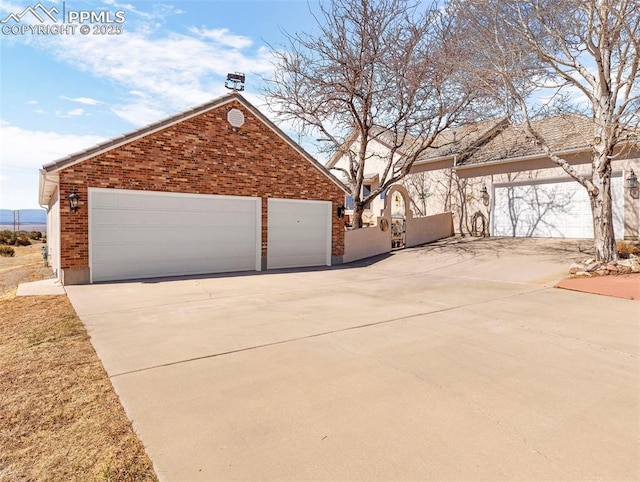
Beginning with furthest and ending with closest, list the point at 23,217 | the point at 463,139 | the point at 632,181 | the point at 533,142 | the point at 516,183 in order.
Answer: the point at 23,217
the point at 463,139
the point at 516,183
the point at 533,142
the point at 632,181

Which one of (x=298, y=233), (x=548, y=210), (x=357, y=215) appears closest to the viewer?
(x=298, y=233)

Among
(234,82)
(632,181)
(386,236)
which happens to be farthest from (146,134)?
(632,181)

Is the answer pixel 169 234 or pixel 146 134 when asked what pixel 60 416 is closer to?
pixel 169 234

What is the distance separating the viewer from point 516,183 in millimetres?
16797

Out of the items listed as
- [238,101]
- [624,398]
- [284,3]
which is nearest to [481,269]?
[624,398]

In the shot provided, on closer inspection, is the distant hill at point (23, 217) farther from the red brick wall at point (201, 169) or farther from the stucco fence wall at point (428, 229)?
the stucco fence wall at point (428, 229)

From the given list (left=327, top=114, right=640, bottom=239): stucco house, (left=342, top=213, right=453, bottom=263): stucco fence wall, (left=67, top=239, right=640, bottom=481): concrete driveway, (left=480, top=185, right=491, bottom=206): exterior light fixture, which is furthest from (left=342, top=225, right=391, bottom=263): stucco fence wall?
(left=67, top=239, right=640, bottom=481): concrete driveway

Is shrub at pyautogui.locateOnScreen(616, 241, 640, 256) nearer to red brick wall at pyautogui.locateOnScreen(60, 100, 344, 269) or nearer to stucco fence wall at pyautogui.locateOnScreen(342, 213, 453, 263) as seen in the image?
stucco fence wall at pyautogui.locateOnScreen(342, 213, 453, 263)

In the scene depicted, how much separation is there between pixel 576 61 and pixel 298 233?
32.8 feet

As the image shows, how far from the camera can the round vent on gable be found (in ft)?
39.4

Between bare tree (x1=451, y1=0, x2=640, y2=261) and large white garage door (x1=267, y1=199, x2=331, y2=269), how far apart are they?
7.15m

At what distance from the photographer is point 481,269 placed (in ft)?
38.9

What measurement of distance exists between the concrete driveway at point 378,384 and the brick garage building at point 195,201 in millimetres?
2926

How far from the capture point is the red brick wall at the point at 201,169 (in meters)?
9.76
